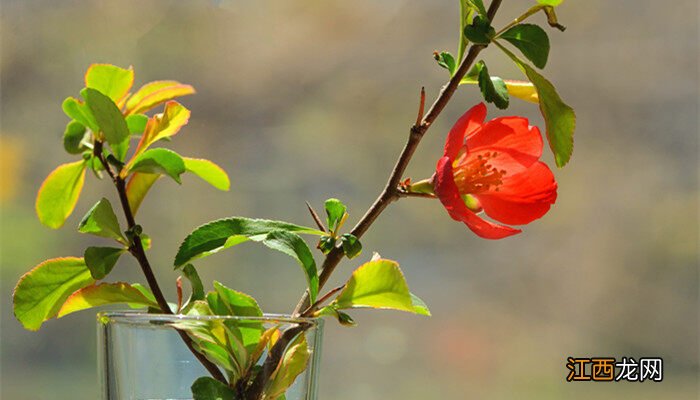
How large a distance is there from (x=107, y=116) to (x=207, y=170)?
8 cm

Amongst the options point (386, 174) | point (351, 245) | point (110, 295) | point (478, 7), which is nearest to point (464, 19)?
point (478, 7)

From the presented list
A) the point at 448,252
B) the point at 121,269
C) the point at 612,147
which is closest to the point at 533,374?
the point at 448,252

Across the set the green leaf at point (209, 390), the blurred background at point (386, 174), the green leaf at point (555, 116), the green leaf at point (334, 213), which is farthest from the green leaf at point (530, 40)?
the blurred background at point (386, 174)

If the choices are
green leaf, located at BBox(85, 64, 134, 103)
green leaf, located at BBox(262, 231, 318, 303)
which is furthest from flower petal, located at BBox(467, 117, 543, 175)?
green leaf, located at BBox(85, 64, 134, 103)

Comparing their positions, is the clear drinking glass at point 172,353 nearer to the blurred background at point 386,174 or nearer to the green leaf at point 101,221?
the green leaf at point 101,221

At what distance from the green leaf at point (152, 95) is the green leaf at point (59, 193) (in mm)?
46

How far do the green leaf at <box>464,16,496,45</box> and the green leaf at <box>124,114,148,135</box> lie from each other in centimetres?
21

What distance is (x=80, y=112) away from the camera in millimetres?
475

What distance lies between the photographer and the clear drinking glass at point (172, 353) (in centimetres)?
42

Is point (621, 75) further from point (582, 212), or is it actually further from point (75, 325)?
point (75, 325)

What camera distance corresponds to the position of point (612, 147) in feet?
4.47

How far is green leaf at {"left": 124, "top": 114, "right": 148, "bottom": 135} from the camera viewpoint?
0.52m

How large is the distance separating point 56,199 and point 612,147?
1.03 metres

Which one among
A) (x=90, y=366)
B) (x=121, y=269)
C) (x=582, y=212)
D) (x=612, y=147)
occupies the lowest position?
(x=90, y=366)
